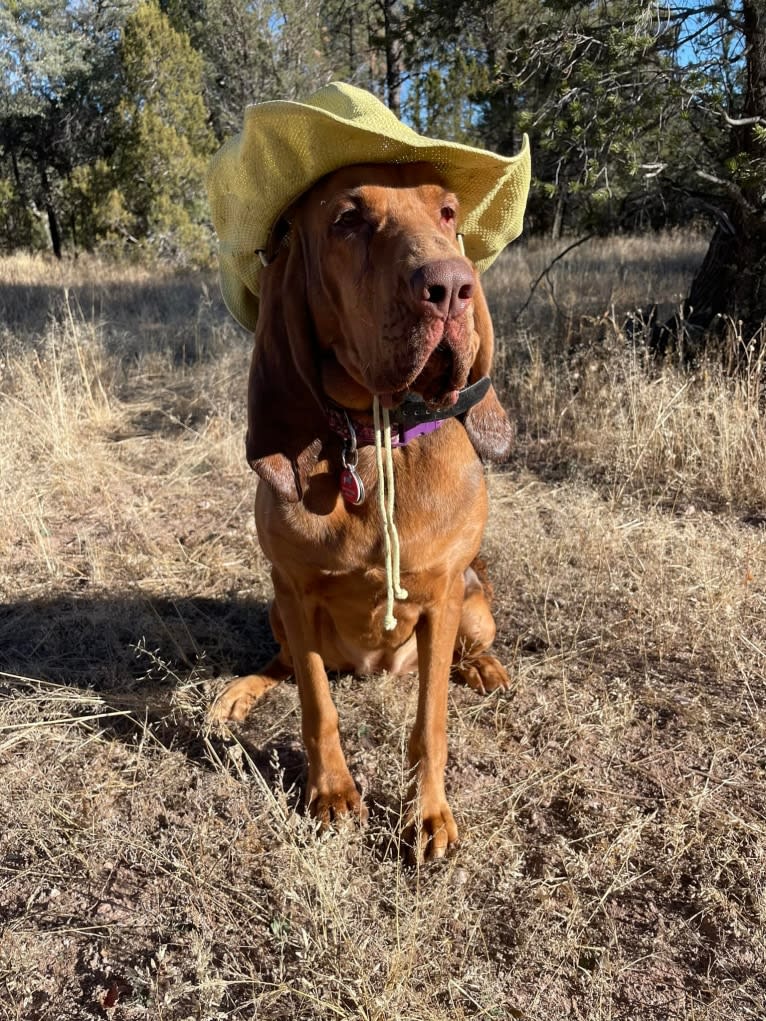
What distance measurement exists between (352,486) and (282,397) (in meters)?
0.28

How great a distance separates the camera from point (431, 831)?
2.13m

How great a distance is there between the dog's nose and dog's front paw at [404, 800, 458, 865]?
1.27 m

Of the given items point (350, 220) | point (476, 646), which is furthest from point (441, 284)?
point (476, 646)

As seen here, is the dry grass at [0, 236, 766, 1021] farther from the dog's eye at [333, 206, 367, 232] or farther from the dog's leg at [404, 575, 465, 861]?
the dog's eye at [333, 206, 367, 232]

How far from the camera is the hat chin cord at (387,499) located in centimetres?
186

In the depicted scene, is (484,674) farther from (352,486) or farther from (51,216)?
(51,216)

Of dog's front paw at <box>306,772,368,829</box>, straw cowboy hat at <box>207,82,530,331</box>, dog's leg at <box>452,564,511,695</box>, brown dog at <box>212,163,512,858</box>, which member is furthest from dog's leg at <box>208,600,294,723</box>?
straw cowboy hat at <box>207,82,530,331</box>

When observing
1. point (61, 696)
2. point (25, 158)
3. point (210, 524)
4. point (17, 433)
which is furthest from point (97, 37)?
point (61, 696)

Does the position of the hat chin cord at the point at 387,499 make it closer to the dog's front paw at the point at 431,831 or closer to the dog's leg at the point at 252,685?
the dog's front paw at the point at 431,831

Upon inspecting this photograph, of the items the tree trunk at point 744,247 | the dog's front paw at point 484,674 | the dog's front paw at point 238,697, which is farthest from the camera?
the tree trunk at point 744,247

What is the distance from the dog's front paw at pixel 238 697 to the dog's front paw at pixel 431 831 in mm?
822

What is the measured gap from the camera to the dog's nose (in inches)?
57.7

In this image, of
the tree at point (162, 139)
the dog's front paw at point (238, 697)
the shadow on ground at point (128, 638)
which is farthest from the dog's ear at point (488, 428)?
the tree at point (162, 139)

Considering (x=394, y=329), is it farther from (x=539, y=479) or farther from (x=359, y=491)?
(x=539, y=479)
